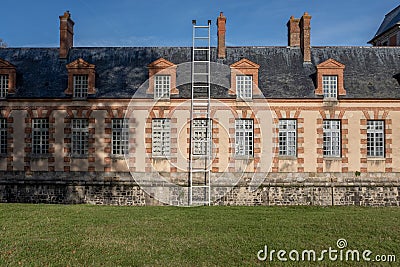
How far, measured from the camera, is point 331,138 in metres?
21.1

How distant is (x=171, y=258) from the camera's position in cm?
884

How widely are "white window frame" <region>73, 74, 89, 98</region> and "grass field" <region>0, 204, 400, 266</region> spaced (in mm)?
6932

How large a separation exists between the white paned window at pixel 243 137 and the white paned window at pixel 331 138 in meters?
3.27

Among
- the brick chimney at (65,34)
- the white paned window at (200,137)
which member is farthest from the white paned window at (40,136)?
the white paned window at (200,137)

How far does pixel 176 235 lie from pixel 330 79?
1303cm

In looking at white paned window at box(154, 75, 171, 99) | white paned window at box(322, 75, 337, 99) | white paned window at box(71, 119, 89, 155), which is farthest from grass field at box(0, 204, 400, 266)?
white paned window at box(322, 75, 337, 99)

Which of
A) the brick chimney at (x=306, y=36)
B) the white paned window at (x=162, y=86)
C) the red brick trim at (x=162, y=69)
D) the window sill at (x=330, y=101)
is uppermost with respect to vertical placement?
the brick chimney at (x=306, y=36)

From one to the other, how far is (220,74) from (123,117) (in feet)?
16.0

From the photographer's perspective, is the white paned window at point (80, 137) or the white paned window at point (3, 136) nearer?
the white paned window at point (80, 137)

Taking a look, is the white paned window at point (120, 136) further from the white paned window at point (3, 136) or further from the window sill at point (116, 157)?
the white paned window at point (3, 136)

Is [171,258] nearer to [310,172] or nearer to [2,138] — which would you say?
[310,172]

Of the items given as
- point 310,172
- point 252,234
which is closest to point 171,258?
point 252,234

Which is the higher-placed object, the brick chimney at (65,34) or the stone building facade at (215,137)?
the brick chimney at (65,34)

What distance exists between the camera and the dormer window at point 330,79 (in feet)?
70.0
